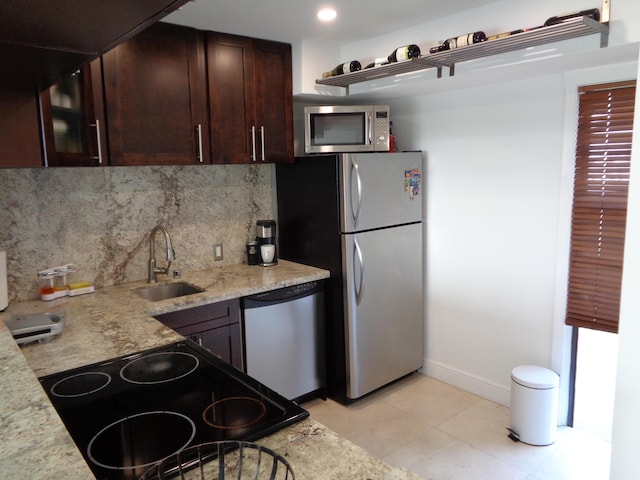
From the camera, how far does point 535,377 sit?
2670 millimetres

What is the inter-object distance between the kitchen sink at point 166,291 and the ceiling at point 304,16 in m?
1.49

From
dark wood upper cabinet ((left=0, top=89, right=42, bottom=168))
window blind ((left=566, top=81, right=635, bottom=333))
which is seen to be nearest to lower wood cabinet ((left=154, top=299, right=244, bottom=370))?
dark wood upper cabinet ((left=0, top=89, right=42, bottom=168))

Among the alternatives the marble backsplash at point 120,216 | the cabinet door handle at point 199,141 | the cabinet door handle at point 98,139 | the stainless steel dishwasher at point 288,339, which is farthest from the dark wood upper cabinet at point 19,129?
the stainless steel dishwasher at point 288,339

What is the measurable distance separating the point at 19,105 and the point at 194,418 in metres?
1.11

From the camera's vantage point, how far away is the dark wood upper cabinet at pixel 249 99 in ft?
9.05

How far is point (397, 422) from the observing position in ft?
9.67

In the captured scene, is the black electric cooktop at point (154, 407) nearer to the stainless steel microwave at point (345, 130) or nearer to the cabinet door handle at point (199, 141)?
the cabinet door handle at point (199, 141)

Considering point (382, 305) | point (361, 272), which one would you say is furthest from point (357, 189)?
point (382, 305)

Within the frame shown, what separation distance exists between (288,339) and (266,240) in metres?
0.72

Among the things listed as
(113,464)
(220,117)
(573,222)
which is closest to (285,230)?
(220,117)

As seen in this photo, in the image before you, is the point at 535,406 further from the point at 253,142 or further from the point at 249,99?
the point at 249,99

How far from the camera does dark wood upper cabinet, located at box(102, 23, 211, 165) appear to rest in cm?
240

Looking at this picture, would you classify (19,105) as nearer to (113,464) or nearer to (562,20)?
(113,464)

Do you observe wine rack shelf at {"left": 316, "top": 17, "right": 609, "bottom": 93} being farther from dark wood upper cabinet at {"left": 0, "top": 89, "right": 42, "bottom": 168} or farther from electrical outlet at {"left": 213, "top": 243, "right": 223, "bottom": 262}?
dark wood upper cabinet at {"left": 0, "top": 89, "right": 42, "bottom": 168}
